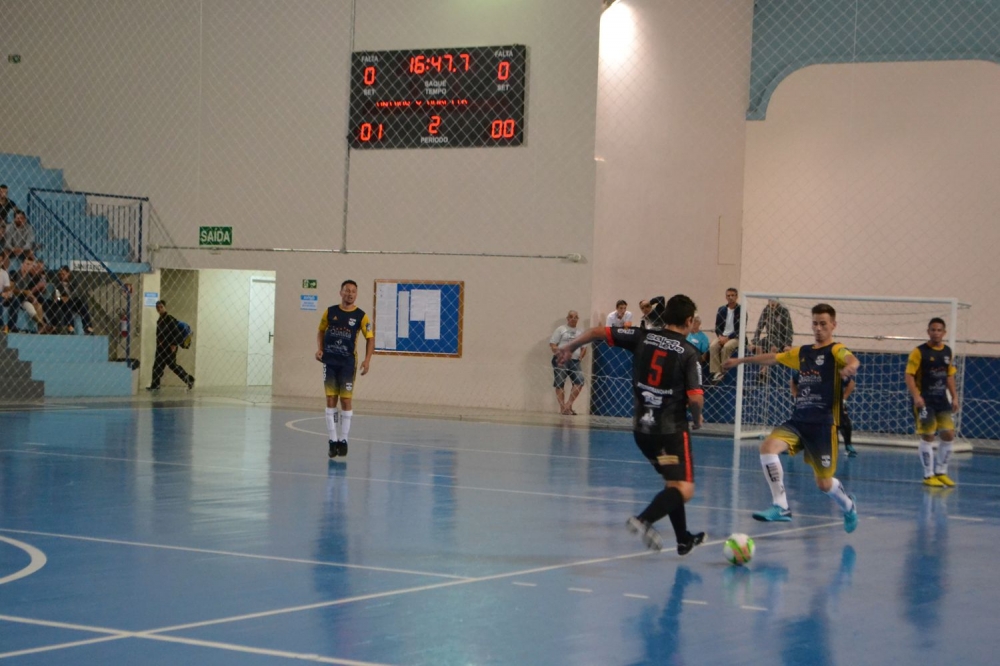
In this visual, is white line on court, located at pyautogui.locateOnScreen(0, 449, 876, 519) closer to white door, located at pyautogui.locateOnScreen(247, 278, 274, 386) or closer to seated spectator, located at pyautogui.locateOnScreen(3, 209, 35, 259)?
seated spectator, located at pyautogui.locateOnScreen(3, 209, 35, 259)

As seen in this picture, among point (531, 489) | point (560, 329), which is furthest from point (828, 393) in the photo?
point (560, 329)

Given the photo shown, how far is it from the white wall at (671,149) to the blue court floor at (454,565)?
10.2 m

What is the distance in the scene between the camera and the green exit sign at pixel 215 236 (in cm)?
2875

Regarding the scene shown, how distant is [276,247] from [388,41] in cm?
502

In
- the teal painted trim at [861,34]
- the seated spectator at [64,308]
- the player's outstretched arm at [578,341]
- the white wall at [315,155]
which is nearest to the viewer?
the player's outstretched arm at [578,341]

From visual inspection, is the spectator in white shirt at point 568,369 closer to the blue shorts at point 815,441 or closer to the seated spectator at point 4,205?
the seated spectator at point 4,205

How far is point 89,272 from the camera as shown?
93.2 feet

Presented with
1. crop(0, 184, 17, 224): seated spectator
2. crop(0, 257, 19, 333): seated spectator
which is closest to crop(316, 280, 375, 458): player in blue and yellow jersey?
crop(0, 257, 19, 333): seated spectator

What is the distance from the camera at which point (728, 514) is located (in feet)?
40.3

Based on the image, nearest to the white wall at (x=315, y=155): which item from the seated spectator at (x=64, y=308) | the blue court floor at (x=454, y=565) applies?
the seated spectator at (x=64, y=308)

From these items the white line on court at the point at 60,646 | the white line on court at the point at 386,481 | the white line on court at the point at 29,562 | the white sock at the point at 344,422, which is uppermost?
the white sock at the point at 344,422

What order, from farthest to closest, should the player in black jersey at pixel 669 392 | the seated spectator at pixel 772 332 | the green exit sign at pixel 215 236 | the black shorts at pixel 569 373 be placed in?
1. the green exit sign at pixel 215 236
2. the black shorts at pixel 569 373
3. the seated spectator at pixel 772 332
4. the player in black jersey at pixel 669 392

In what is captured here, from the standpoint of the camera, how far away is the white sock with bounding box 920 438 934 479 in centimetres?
1554

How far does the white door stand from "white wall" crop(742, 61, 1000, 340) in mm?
11479
